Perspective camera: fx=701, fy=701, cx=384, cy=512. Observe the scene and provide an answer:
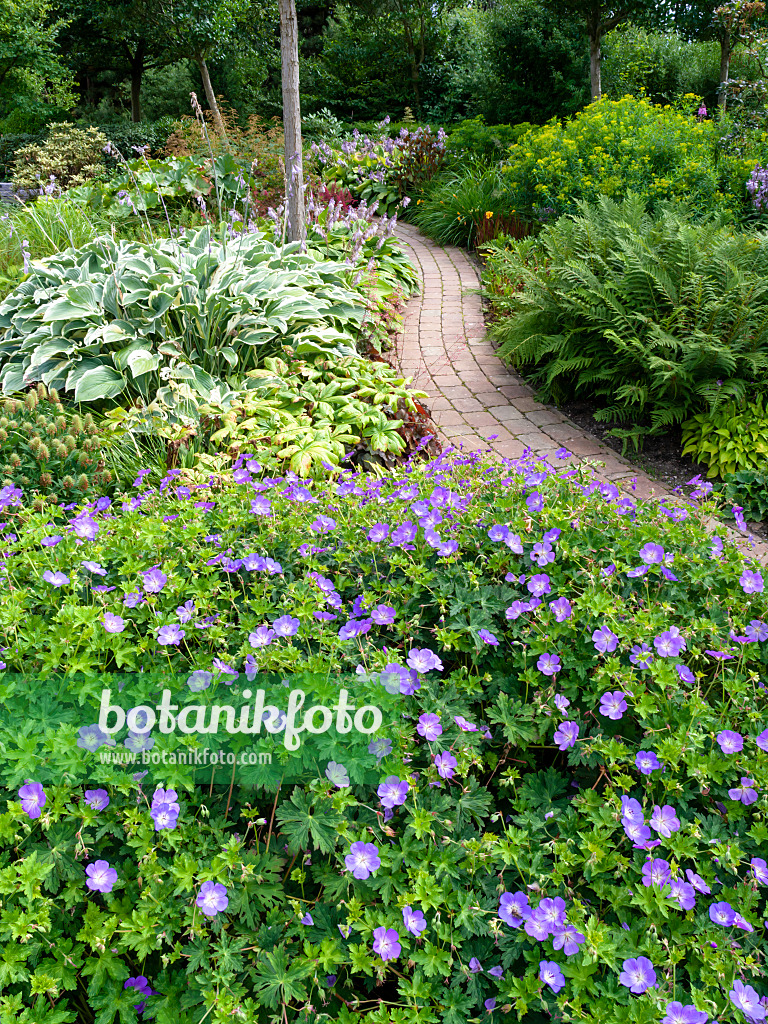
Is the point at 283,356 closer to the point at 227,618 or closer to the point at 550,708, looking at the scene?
the point at 227,618

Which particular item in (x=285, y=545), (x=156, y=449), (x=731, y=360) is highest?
(x=285, y=545)

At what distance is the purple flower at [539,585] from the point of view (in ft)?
5.12

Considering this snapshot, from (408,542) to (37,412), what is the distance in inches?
97.5

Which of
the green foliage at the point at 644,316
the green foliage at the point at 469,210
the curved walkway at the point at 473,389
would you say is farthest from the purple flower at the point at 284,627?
the green foliage at the point at 469,210

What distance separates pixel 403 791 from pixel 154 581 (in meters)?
0.70

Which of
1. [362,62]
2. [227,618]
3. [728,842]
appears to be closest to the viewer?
[728,842]

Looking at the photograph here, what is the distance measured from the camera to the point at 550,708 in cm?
138

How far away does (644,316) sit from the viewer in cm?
416

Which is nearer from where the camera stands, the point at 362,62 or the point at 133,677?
the point at 133,677

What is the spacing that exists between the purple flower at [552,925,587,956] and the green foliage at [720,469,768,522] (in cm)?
308

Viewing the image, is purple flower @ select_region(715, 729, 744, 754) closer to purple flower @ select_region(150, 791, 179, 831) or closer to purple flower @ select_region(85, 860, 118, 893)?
purple flower @ select_region(150, 791, 179, 831)

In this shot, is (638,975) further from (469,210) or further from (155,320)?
(469,210)

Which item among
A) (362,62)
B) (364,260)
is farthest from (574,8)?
(362,62)

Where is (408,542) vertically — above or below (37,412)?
above
